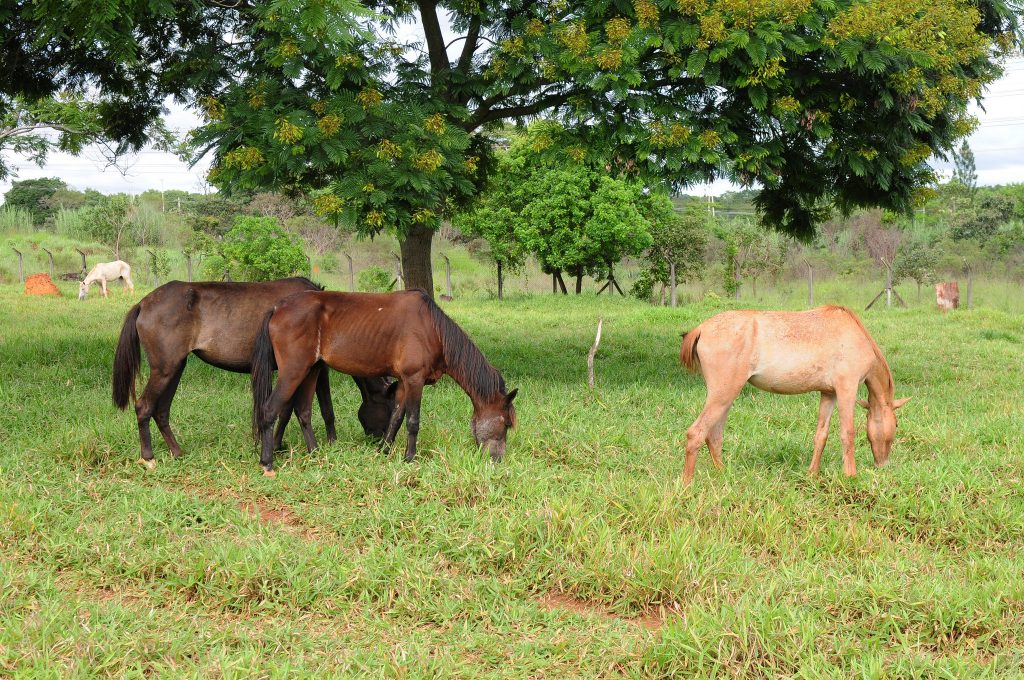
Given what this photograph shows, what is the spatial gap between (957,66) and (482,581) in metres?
7.88

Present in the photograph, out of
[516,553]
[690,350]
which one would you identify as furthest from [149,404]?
[690,350]

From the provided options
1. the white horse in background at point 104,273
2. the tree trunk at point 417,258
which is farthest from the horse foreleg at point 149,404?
the white horse in background at point 104,273

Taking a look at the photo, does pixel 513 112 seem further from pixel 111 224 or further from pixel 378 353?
pixel 111 224

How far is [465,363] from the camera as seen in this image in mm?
6934

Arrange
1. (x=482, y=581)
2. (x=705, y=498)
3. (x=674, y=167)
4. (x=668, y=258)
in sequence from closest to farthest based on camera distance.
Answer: (x=482, y=581), (x=705, y=498), (x=674, y=167), (x=668, y=258)

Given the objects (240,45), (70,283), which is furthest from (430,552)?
(70,283)

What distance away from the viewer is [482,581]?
4.91 metres

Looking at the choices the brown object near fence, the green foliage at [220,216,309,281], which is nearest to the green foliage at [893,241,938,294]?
the brown object near fence

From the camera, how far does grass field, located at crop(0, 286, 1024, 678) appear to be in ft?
13.7

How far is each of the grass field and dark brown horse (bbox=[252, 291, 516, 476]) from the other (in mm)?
393

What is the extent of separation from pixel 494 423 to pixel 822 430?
8.24ft

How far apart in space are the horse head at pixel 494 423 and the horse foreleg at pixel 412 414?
474 millimetres

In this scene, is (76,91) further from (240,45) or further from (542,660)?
(542,660)

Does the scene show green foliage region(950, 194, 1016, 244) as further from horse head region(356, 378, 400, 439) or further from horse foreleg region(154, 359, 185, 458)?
horse foreleg region(154, 359, 185, 458)
